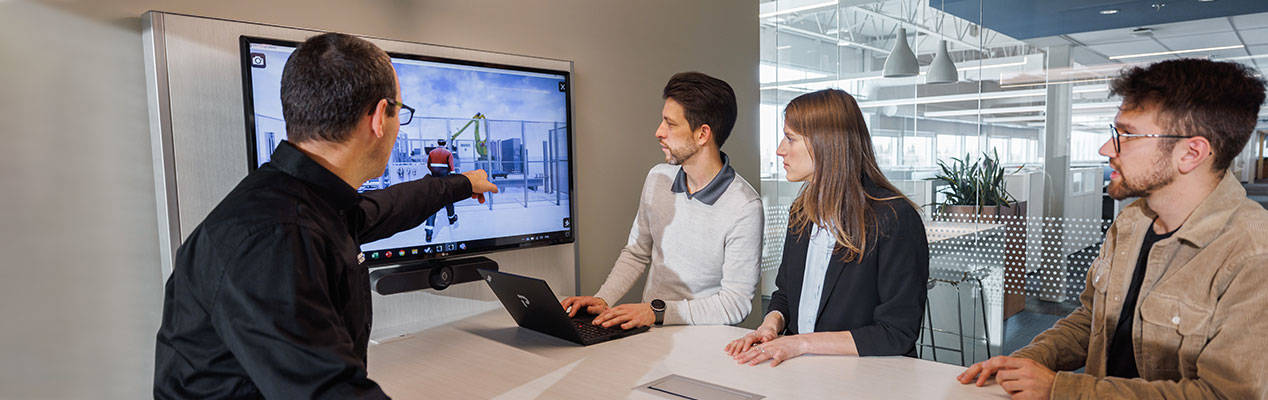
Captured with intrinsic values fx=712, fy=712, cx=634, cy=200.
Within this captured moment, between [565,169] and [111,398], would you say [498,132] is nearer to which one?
[565,169]

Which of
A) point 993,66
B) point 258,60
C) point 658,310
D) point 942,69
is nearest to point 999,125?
point 993,66

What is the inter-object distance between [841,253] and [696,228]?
61cm

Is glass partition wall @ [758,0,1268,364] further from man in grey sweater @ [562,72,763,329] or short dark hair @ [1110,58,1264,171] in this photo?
man in grey sweater @ [562,72,763,329]

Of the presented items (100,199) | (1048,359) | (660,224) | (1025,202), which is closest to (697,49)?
(660,224)

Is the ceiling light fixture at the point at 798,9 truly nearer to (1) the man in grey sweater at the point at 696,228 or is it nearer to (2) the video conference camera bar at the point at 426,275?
(1) the man in grey sweater at the point at 696,228

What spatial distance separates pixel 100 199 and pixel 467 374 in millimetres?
1006

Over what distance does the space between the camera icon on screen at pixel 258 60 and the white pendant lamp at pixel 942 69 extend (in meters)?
3.20

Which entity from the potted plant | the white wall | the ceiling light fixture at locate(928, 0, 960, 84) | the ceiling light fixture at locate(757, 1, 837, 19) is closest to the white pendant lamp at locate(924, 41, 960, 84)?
the ceiling light fixture at locate(928, 0, 960, 84)

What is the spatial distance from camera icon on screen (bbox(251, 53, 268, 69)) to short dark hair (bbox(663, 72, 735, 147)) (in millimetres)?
1211

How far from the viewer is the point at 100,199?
1753mm

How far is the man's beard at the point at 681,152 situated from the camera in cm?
234

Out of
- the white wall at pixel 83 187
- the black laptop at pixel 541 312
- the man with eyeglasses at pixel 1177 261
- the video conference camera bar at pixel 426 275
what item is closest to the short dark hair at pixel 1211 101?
the man with eyeglasses at pixel 1177 261

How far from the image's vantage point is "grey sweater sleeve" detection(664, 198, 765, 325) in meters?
2.13

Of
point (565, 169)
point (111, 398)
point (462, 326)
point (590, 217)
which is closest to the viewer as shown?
point (111, 398)
